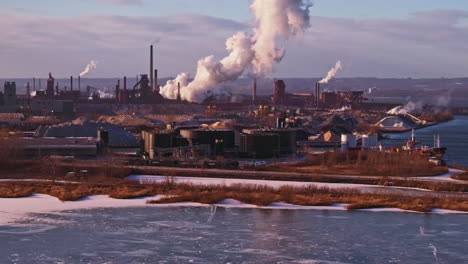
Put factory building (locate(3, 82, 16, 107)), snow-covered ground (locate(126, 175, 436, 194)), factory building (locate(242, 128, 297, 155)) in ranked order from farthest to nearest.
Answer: factory building (locate(3, 82, 16, 107)) < factory building (locate(242, 128, 297, 155)) < snow-covered ground (locate(126, 175, 436, 194))

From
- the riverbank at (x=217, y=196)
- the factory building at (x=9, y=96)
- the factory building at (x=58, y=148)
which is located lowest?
the riverbank at (x=217, y=196)

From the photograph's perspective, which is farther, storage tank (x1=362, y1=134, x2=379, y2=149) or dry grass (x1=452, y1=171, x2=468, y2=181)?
storage tank (x1=362, y1=134, x2=379, y2=149)

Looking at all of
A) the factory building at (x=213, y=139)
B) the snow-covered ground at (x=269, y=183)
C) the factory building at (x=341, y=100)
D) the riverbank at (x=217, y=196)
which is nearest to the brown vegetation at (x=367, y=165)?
the snow-covered ground at (x=269, y=183)

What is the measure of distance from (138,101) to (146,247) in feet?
203

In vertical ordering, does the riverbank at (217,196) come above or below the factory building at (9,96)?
below

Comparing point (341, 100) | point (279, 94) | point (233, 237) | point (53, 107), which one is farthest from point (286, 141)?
point (341, 100)

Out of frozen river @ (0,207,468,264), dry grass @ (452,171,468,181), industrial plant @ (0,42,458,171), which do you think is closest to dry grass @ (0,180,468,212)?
frozen river @ (0,207,468,264)

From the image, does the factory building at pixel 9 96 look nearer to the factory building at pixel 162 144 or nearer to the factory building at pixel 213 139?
the factory building at pixel 162 144

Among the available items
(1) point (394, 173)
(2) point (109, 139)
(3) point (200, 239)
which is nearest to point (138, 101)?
(2) point (109, 139)

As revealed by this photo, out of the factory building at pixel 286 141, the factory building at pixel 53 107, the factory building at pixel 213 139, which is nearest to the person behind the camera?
the factory building at pixel 213 139

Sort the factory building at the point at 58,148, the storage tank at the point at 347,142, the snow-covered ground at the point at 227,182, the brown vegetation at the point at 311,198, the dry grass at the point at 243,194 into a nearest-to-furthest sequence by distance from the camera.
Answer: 1. the brown vegetation at the point at 311,198
2. the dry grass at the point at 243,194
3. the snow-covered ground at the point at 227,182
4. the factory building at the point at 58,148
5. the storage tank at the point at 347,142

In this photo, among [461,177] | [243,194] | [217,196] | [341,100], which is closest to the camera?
[217,196]

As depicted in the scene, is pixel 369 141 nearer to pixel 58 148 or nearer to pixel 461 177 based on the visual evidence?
pixel 461 177

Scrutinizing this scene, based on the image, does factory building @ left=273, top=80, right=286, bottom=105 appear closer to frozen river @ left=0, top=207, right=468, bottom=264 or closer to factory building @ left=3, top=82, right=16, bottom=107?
factory building @ left=3, top=82, right=16, bottom=107
